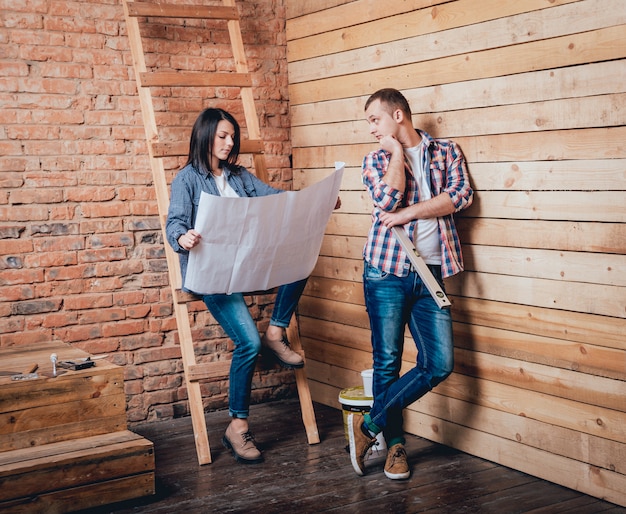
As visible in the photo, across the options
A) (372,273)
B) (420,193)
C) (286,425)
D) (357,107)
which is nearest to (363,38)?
(357,107)

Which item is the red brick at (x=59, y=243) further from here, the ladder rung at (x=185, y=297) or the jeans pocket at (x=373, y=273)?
the jeans pocket at (x=373, y=273)

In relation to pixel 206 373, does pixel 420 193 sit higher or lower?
higher

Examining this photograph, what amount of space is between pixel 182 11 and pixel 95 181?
91 cm

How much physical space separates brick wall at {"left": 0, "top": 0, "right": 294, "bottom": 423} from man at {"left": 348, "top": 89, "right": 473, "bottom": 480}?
1.30 m

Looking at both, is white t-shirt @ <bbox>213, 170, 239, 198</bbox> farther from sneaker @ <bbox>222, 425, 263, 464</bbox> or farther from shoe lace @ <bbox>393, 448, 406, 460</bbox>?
shoe lace @ <bbox>393, 448, 406, 460</bbox>

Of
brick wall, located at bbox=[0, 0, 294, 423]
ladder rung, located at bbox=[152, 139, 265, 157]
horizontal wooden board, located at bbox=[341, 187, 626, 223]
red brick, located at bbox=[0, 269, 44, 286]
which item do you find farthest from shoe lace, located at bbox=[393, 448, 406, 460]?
red brick, located at bbox=[0, 269, 44, 286]

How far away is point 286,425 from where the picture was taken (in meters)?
4.03

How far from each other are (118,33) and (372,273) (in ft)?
5.89

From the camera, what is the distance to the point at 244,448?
3502 mm

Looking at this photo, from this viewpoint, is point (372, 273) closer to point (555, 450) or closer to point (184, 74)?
point (555, 450)

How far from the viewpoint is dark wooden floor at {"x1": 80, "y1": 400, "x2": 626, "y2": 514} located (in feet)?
9.71

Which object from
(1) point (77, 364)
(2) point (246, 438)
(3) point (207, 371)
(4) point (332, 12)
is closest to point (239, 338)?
(3) point (207, 371)

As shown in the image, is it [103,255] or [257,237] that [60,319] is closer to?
[103,255]

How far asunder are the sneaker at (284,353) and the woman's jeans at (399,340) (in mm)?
437
